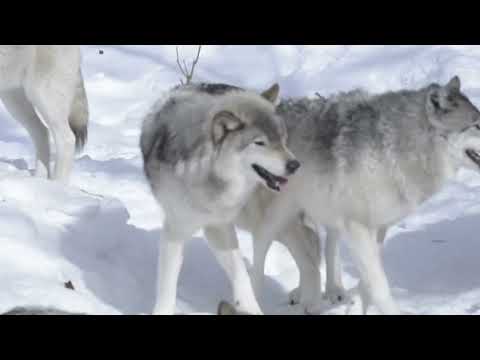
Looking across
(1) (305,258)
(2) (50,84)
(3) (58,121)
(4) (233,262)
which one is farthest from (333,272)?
(2) (50,84)

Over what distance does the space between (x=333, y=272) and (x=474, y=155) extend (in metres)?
1.27

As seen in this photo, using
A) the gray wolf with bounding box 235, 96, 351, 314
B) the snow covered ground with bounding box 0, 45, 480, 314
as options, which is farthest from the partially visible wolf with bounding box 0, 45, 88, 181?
the gray wolf with bounding box 235, 96, 351, 314

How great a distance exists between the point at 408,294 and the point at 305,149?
3.99 feet

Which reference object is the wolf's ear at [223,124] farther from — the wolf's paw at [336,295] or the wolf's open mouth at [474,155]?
the wolf's paw at [336,295]

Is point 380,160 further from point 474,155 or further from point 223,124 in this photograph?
point 223,124

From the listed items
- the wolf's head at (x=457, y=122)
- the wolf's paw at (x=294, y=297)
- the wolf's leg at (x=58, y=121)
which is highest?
the wolf's leg at (x=58, y=121)

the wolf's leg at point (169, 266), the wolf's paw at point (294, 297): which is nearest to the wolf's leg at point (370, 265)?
the wolf's paw at point (294, 297)

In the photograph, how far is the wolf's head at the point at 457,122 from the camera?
464cm

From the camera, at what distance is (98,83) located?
10.7m

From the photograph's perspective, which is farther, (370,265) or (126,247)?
(126,247)

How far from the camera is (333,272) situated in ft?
17.7

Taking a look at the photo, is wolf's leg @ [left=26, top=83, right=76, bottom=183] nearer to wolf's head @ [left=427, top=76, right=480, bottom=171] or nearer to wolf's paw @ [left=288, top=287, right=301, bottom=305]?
wolf's paw @ [left=288, top=287, right=301, bottom=305]

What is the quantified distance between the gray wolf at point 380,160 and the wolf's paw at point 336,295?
21.9 inches

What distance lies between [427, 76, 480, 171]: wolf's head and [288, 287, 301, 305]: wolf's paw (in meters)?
1.38
